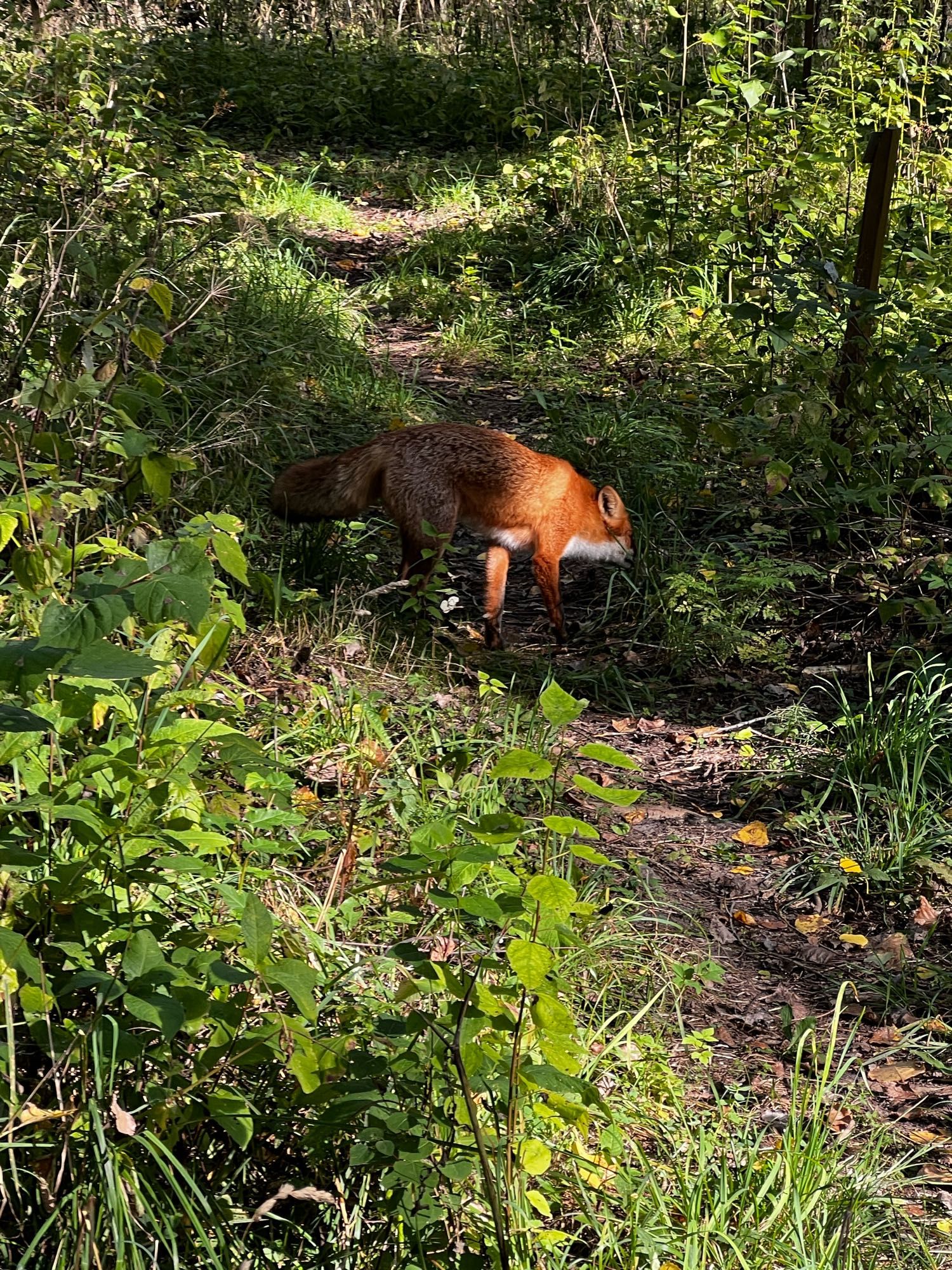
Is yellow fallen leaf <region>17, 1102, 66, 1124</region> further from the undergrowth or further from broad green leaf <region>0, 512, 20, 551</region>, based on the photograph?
broad green leaf <region>0, 512, 20, 551</region>

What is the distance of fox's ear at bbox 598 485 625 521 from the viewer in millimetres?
7109

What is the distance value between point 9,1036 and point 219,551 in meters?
1.26

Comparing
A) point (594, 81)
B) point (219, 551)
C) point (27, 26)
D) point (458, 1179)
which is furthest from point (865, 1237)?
point (27, 26)

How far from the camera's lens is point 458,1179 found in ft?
7.89

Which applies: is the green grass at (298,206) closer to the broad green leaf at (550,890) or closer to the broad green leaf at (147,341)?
the broad green leaf at (147,341)

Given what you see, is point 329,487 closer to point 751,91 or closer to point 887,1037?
point 887,1037

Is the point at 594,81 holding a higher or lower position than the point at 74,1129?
higher

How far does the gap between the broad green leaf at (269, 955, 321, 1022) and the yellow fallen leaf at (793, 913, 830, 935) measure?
2929 millimetres

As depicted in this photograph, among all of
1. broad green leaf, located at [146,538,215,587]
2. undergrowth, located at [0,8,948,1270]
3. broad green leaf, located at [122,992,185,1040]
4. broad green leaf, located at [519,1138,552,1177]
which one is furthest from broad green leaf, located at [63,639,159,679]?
broad green leaf, located at [519,1138,552,1177]

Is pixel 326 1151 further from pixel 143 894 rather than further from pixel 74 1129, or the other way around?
pixel 143 894

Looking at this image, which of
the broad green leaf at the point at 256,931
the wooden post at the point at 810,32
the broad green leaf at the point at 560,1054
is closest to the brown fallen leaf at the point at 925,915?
the broad green leaf at the point at 560,1054

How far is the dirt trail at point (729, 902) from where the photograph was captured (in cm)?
420

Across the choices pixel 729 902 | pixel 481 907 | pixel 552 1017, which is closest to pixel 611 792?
pixel 481 907

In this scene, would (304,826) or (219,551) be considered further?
(304,826)
